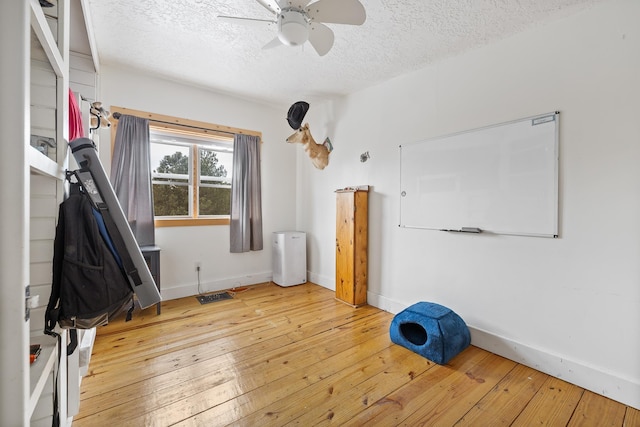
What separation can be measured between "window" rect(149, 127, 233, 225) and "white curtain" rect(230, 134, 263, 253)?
0.15 meters

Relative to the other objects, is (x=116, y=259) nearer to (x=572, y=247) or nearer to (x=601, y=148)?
(x=572, y=247)

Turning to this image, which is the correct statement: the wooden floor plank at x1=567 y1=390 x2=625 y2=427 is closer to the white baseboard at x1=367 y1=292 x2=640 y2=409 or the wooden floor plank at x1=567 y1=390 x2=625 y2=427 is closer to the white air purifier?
the white baseboard at x1=367 y1=292 x2=640 y2=409

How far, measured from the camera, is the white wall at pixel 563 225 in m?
1.75

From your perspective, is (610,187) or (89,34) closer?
(610,187)

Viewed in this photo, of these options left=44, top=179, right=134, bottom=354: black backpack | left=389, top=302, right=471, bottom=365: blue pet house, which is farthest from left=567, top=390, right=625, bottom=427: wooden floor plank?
left=44, top=179, right=134, bottom=354: black backpack

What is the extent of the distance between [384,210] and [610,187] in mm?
1814

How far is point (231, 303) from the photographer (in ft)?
10.9

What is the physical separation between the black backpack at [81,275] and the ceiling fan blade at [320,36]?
1.60 meters

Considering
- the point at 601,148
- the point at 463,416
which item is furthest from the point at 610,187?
the point at 463,416

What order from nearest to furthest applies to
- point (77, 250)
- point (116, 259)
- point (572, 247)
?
point (77, 250), point (116, 259), point (572, 247)

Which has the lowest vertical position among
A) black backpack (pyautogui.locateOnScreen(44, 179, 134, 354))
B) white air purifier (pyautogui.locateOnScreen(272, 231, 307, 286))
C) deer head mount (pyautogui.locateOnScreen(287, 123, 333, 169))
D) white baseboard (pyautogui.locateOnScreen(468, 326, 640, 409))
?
white baseboard (pyautogui.locateOnScreen(468, 326, 640, 409))

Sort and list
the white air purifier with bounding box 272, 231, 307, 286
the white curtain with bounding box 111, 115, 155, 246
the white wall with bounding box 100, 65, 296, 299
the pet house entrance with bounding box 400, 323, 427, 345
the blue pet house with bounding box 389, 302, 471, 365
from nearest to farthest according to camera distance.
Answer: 1. the blue pet house with bounding box 389, 302, 471, 365
2. the pet house entrance with bounding box 400, 323, 427, 345
3. the white curtain with bounding box 111, 115, 155, 246
4. the white wall with bounding box 100, 65, 296, 299
5. the white air purifier with bounding box 272, 231, 307, 286

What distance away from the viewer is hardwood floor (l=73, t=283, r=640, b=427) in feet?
5.19

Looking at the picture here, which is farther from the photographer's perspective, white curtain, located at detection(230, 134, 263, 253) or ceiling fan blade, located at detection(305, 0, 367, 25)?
white curtain, located at detection(230, 134, 263, 253)
